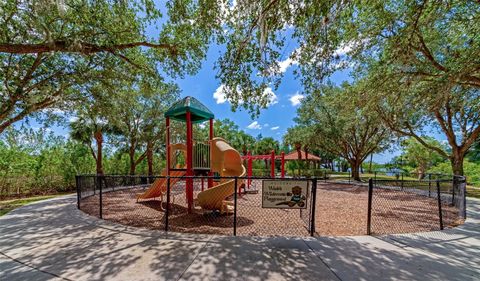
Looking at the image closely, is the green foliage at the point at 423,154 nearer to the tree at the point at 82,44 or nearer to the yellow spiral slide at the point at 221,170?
the yellow spiral slide at the point at 221,170

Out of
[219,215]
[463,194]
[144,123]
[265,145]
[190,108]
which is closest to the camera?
[463,194]

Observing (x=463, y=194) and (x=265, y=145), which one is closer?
(x=463, y=194)

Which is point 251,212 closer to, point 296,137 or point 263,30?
point 263,30

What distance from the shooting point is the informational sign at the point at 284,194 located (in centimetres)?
500

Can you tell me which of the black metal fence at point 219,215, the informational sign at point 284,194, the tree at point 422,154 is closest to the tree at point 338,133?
the tree at point 422,154

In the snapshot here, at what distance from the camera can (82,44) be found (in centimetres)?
588

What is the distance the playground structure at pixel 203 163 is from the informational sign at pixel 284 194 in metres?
1.43

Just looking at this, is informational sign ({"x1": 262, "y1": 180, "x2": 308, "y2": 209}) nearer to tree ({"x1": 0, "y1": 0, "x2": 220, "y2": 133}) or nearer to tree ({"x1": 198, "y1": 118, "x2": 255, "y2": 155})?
tree ({"x1": 0, "y1": 0, "x2": 220, "y2": 133})

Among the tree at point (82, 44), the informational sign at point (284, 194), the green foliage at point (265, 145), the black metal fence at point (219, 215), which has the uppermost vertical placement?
the tree at point (82, 44)

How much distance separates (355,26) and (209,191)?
6996 mm

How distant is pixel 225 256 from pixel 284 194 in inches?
76.4

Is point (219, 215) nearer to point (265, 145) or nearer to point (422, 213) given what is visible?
point (422, 213)

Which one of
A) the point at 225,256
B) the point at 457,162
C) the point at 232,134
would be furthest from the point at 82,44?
the point at 232,134

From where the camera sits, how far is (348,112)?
10945 mm
